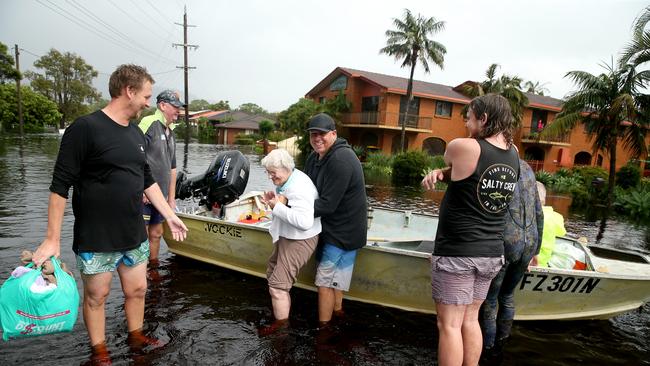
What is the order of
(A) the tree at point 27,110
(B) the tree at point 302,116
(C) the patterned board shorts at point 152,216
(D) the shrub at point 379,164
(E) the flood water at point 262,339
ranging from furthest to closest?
(A) the tree at point 27,110, (B) the tree at point 302,116, (D) the shrub at point 379,164, (C) the patterned board shorts at point 152,216, (E) the flood water at point 262,339

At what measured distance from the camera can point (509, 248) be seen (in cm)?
329

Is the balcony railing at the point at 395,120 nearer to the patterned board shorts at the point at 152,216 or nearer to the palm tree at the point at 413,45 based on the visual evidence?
the palm tree at the point at 413,45

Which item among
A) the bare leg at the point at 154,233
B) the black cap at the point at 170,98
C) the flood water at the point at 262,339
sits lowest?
the flood water at the point at 262,339

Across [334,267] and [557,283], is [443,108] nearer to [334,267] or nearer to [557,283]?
[557,283]

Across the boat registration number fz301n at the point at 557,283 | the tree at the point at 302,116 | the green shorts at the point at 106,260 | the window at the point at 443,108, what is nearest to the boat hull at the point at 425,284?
the boat registration number fz301n at the point at 557,283

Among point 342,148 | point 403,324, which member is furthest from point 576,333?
point 342,148

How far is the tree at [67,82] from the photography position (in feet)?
232

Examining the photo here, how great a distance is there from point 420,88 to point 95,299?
3169cm

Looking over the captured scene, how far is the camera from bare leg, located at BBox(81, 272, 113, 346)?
284 cm

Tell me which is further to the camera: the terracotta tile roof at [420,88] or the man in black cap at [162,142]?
the terracotta tile roof at [420,88]

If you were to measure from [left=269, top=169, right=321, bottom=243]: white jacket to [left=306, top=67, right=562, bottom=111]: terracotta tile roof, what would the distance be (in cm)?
2731

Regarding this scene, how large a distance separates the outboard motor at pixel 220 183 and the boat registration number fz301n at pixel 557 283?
13.1 feet

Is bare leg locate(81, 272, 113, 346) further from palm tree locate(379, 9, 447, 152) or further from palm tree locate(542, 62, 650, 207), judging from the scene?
palm tree locate(379, 9, 447, 152)

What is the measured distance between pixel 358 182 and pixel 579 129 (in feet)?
117
